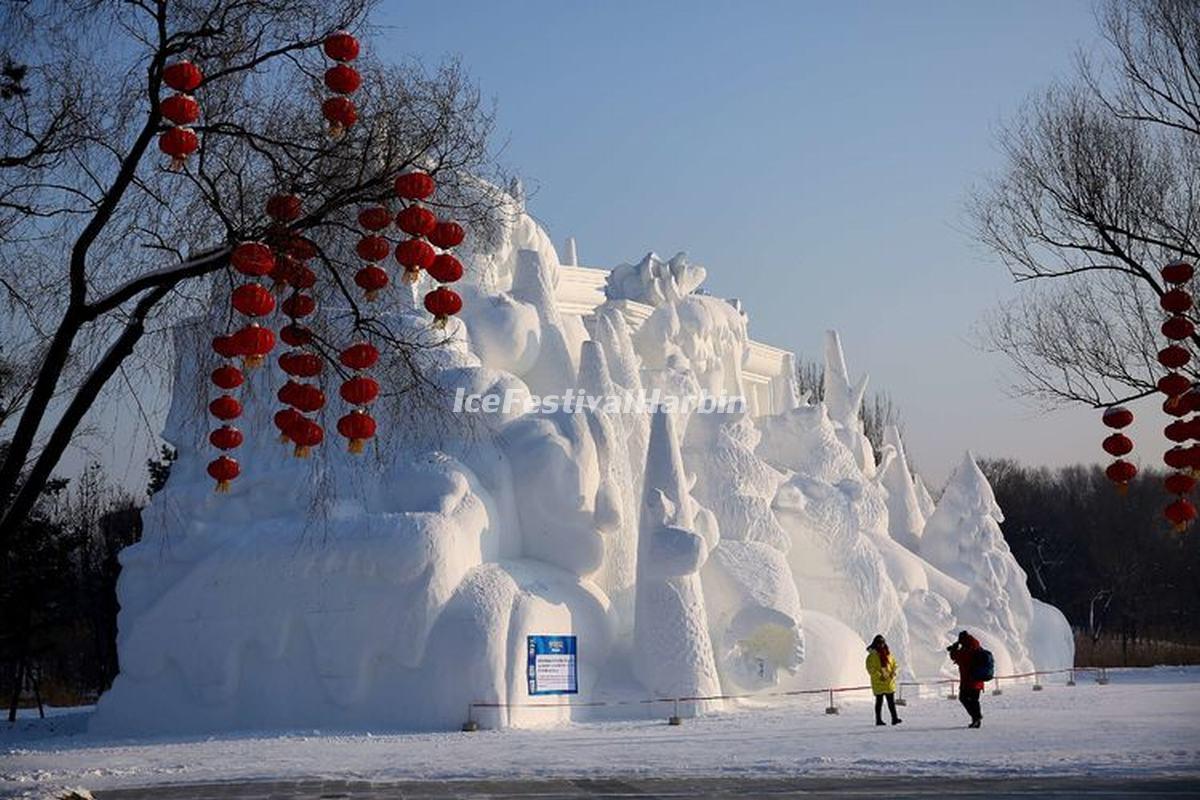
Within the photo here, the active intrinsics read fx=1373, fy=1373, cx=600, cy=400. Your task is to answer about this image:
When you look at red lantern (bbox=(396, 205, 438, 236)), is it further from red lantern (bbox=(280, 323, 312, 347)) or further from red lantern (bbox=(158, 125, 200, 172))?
red lantern (bbox=(158, 125, 200, 172))

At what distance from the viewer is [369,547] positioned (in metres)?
18.8

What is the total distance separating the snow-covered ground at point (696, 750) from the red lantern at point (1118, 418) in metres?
3.22


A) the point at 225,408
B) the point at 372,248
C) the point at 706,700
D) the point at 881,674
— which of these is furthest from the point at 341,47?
the point at 706,700

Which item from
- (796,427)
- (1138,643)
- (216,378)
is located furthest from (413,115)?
(1138,643)

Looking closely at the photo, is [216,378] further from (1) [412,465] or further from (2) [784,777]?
(1) [412,465]

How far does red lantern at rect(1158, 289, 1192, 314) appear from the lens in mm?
12977

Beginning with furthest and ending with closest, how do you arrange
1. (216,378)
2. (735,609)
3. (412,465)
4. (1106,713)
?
(735,609)
(412,465)
(1106,713)
(216,378)

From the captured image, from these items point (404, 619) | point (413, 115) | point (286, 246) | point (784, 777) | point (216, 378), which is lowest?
point (784, 777)

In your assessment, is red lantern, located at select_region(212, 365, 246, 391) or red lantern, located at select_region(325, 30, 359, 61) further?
red lantern, located at select_region(212, 365, 246, 391)

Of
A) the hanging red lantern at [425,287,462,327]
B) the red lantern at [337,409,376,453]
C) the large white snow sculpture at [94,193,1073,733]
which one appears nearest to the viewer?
the red lantern at [337,409,376,453]

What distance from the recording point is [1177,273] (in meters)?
13.1

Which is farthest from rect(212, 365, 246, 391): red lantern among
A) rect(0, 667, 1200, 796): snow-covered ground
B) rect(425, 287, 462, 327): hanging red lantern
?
rect(0, 667, 1200, 796): snow-covered ground

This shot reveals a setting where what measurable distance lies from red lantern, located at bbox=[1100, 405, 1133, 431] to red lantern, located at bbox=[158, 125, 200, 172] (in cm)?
1029

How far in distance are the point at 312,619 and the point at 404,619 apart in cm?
132
